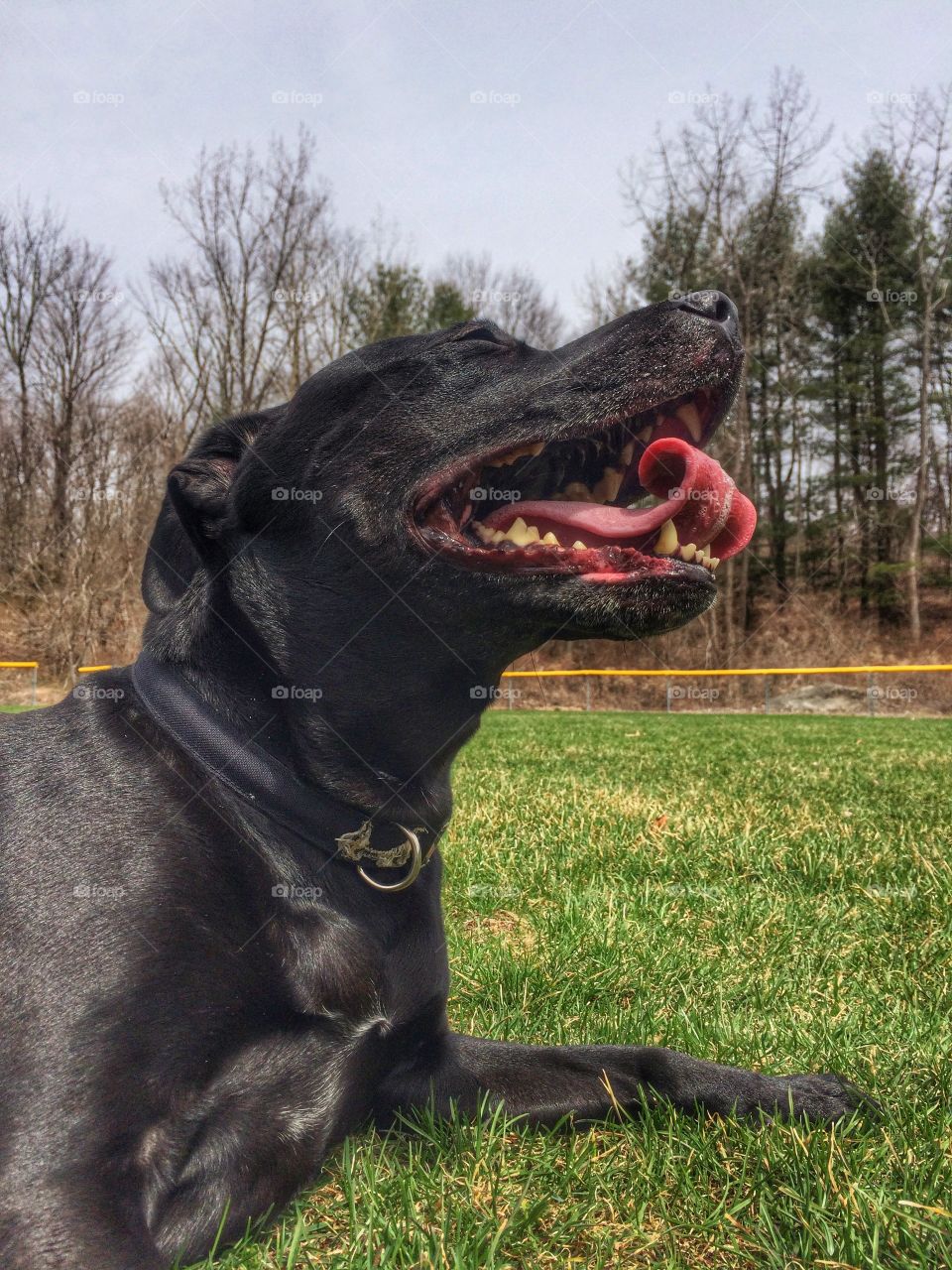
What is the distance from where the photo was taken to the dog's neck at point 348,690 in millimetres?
2154

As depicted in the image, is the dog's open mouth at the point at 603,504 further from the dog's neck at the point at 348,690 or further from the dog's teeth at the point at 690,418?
the dog's neck at the point at 348,690

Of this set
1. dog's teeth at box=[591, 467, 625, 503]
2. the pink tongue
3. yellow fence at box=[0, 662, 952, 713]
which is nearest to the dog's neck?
the pink tongue

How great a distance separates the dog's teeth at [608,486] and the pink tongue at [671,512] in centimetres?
10

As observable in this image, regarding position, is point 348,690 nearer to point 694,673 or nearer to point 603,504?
Answer: point 603,504

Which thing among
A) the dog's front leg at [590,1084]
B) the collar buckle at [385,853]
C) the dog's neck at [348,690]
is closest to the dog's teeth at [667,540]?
the dog's neck at [348,690]

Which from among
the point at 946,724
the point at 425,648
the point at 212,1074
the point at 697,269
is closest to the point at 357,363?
the point at 425,648

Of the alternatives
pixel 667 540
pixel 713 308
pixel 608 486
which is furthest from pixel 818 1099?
pixel 713 308

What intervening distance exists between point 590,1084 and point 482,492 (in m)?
1.41

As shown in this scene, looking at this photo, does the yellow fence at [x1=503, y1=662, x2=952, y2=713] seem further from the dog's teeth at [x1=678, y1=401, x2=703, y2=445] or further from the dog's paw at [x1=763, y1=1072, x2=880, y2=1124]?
the dog's paw at [x1=763, y1=1072, x2=880, y2=1124]

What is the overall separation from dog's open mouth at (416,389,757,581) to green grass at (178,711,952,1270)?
1220mm

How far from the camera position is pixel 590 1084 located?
2.23 m

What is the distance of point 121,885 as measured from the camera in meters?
1.82

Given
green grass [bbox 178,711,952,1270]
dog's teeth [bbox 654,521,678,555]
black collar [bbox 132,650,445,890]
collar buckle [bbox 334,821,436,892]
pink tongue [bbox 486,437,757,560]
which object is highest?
pink tongue [bbox 486,437,757,560]

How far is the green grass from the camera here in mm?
1670
